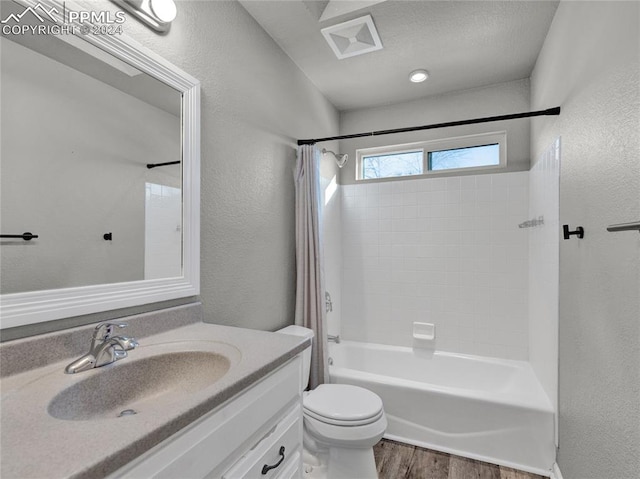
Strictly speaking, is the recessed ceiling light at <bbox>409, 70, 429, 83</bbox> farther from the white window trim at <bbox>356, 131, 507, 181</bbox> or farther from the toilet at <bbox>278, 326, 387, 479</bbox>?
the toilet at <bbox>278, 326, 387, 479</bbox>

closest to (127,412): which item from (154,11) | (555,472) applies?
(154,11)

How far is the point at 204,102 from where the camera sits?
151 centimetres

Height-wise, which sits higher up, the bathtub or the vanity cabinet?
the vanity cabinet

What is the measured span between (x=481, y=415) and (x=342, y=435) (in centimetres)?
93

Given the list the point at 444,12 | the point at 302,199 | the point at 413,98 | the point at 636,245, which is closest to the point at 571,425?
the point at 636,245

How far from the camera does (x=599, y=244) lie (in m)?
1.19

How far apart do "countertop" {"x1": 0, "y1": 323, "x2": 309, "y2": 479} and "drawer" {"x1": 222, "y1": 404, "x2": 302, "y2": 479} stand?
19 centimetres

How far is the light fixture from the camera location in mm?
1164

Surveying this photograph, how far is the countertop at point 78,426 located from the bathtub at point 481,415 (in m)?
1.46

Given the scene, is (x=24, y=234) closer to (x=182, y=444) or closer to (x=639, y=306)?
(x=182, y=444)

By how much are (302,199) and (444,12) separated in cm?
135

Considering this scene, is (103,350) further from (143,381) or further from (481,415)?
(481,415)

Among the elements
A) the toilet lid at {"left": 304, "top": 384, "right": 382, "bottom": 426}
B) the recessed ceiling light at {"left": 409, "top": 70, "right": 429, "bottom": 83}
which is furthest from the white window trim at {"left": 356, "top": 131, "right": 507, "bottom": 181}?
the toilet lid at {"left": 304, "top": 384, "right": 382, "bottom": 426}

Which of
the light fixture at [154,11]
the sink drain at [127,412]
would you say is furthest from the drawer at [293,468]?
the light fixture at [154,11]
